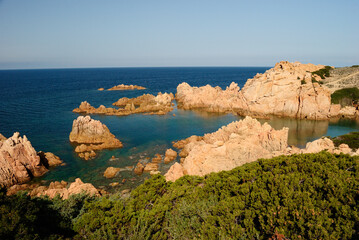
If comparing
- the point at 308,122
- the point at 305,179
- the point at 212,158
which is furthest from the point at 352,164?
the point at 308,122

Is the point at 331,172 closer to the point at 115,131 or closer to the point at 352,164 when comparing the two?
the point at 352,164

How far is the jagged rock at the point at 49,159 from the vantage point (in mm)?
33969

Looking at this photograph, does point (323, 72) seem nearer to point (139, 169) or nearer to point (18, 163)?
point (139, 169)

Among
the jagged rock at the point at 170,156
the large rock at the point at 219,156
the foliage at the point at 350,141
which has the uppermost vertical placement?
the large rock at the point at 219,156

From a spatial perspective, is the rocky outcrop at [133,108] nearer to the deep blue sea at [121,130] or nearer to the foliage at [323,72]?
the deep blue sea at [121,130]

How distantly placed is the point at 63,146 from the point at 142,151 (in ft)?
51.0

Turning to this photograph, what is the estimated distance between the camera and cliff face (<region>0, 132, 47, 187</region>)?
28.7m

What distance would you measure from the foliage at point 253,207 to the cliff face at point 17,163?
21.6 meters

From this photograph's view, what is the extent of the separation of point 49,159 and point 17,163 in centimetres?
480

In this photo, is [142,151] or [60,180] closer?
[60,180]

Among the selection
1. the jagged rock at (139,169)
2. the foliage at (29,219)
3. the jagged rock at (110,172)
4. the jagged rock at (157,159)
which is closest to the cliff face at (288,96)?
the jagged rock at (157,159)

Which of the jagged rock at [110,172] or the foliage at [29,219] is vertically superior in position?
the foliage at [29,219]

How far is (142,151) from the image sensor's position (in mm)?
38938

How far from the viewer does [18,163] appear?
3006 centimetres
